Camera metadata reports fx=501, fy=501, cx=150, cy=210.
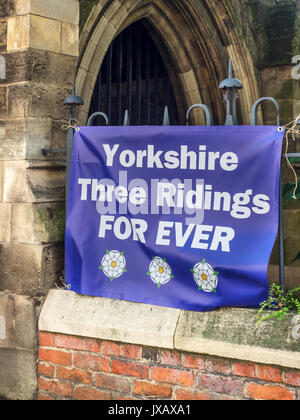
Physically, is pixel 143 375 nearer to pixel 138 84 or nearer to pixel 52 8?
pixel 52 8

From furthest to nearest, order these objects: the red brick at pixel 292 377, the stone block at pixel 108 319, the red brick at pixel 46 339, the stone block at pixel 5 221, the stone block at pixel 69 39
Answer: the stone block at pixel 69 39
the stone block at pixel 5 221
the red brick at pixel 46 339
the stone block at pixel 108 319
the red brick at pixel 292 377

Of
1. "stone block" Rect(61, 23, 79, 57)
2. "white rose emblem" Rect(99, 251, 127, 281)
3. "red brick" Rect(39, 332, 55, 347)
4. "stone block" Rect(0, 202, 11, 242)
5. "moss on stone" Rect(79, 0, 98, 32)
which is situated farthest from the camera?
"moss on stone" Rect(79, 0, 98, 32)

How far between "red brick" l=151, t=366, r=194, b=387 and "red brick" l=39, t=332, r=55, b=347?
2.41ft

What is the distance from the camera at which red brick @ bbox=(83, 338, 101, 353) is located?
10.0ft

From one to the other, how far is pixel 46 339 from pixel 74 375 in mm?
302

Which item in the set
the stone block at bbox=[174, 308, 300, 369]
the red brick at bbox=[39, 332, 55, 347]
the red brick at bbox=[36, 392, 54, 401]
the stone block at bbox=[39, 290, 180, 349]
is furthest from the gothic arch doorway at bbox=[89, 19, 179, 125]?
the stone block at bbox=[174, 308, 300, 369]

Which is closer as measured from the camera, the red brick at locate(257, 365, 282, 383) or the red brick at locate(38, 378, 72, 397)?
the red brick at locate(257, 365, 282, 383)

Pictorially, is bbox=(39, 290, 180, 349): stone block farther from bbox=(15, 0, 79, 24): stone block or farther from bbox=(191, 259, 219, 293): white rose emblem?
bbox=(15, 0, 79, 24): stone block

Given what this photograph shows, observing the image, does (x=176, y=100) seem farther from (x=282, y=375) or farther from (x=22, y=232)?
(x=282, y=375)

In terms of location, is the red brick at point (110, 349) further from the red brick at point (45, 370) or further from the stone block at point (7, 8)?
the stone block at point (7, 8)

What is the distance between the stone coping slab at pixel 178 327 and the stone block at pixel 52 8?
1.89 m

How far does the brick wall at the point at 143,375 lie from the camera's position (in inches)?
101

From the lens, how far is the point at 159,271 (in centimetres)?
Answer: 297

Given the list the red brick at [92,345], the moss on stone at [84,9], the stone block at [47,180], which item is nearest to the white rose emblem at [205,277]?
the red brick at [92,345]
